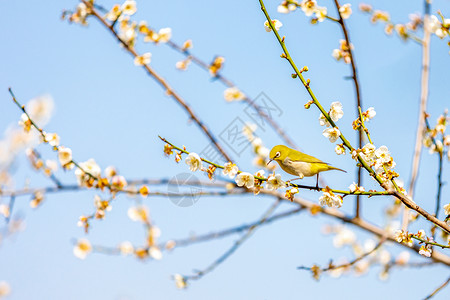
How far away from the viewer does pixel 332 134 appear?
6.64ft

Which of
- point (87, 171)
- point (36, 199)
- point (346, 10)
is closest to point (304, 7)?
point (346, 10)

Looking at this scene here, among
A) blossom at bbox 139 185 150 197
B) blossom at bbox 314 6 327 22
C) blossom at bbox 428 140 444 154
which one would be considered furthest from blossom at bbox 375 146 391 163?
blossom at bbox 139 185 150 197

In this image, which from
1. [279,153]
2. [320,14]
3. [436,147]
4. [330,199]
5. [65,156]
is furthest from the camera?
[436,147]

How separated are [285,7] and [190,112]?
3.93 ft

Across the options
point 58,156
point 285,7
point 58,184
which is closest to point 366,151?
point 285,7

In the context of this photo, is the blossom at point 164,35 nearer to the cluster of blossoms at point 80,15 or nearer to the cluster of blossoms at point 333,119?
the cluster of blossoms at point 80,15

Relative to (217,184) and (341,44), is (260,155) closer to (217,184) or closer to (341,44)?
(217,184)

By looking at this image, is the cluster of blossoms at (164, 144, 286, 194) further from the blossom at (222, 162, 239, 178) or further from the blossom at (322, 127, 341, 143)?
the blossom at (322, 127, 341, 143)

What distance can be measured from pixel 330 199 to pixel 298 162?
35 cm

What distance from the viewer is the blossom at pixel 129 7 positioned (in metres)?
3.73

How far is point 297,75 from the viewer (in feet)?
6.59

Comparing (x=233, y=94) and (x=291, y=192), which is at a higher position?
(x=233, y=94)

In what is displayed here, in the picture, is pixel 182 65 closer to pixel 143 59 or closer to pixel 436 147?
pixel 143 59

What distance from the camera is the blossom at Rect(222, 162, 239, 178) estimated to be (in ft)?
6.75
